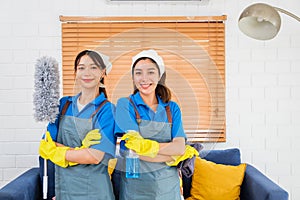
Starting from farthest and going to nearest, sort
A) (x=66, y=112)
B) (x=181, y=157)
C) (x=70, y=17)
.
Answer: (x=70, y=17)
(x=66, y=112)
(x=181, y=157)

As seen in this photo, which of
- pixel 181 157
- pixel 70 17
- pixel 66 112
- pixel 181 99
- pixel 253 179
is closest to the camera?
pixel 181 99

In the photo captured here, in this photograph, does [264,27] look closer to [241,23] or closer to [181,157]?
[241,23]

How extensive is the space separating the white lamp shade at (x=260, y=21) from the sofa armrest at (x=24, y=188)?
1.46 m

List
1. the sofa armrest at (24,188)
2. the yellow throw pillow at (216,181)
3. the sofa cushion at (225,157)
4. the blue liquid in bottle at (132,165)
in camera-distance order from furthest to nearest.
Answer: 1. the sofa cushion at (225,157)
2. the yellow throw pillow at (216,181)
3. the sofa armrest at (24,188)
4. the blue liquid in bottle at (132,165)

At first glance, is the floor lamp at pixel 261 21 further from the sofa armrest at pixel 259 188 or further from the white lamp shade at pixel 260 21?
the sofa armrest at pixel 259 188

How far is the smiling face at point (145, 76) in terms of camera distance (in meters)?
1.51

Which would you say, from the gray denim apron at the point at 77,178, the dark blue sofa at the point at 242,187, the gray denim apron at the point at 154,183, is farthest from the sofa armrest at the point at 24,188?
the gray denim apron at the point at 154,183

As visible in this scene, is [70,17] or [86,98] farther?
[70,17]

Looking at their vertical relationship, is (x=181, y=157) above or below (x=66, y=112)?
below

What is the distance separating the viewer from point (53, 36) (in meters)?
3.27

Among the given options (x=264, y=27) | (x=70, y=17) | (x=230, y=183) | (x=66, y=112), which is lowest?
(x=230, y=183)

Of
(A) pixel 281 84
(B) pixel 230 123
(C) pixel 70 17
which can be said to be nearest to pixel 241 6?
(A) pixel 281 84

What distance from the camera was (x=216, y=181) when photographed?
2.90 meters

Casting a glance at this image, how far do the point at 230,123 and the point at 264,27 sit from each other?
4.65 feet
